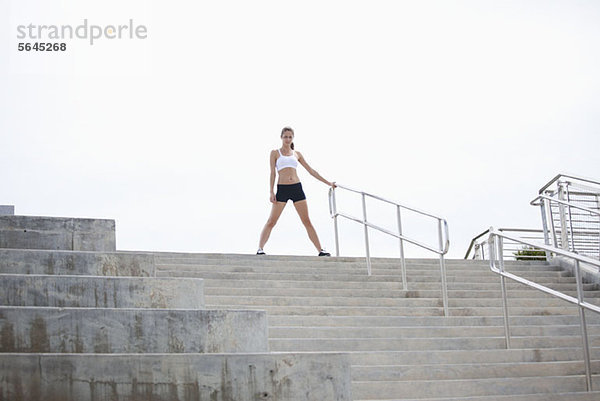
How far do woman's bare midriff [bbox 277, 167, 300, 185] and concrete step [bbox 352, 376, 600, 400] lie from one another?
17.6 feet

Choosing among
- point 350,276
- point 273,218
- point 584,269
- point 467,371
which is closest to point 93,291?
point 467,371

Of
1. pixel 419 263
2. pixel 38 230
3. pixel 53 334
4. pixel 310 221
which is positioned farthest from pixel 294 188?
pixel 53 334

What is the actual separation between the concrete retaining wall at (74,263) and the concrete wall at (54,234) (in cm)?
87

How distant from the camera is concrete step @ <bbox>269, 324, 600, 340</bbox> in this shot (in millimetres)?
8234

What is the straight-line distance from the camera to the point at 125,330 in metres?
6.21

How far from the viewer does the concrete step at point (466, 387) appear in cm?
723

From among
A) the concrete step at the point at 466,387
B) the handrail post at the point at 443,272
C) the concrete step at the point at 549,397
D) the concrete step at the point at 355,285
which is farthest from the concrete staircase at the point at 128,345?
the handrail post at the point at 443,272

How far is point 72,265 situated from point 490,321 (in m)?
4.14

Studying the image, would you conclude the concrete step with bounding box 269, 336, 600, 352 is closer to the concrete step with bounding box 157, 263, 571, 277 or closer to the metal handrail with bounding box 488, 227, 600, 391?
the metal handrail with bounding box 488, 227, 600, 391

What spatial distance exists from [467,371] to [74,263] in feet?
10.6

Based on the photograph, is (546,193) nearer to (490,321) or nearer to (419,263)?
(419,263)

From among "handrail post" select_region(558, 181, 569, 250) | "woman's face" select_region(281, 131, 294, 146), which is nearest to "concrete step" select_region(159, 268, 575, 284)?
"handrail post" select_region(558, 181, 569, 250)

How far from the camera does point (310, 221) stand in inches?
493

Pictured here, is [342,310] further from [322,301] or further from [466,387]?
[466,387]
